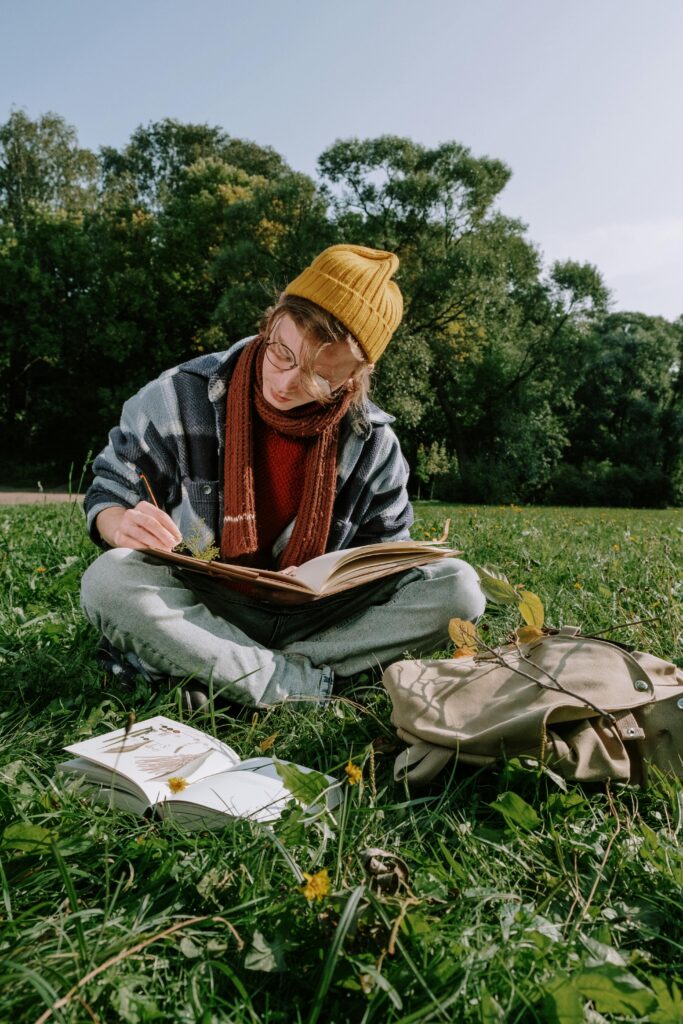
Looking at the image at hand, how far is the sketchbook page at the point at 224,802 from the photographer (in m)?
1.34

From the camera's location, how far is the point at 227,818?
1331 millimetres

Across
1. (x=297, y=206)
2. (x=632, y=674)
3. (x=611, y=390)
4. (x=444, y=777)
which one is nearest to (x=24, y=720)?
(x=444, y=777)

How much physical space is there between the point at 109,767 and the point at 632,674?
3.78ft

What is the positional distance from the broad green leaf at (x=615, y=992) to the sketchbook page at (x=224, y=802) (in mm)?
561

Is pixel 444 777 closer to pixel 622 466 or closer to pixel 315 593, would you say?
pixel 315 593

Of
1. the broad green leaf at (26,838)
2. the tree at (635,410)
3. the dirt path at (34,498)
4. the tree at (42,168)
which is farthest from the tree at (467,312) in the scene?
the broad green leaf at (26,838)

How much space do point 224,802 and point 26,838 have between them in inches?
Answer: 13.0

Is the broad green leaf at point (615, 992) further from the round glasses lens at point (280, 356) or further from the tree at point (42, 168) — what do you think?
the tree at point (42, 168)

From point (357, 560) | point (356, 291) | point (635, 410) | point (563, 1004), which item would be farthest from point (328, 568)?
point (635, 410)

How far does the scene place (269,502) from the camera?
8.69ft

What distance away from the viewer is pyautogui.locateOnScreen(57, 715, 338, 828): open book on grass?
1.35 m

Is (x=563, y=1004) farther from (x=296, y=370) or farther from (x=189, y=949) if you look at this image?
(x=296, y=370)

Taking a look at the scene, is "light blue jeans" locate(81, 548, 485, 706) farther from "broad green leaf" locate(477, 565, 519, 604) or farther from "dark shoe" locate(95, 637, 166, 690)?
"broad green leaf" locate(477, 565, 519, 604)

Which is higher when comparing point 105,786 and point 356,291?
point 356,291
